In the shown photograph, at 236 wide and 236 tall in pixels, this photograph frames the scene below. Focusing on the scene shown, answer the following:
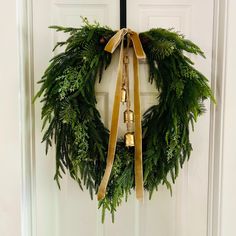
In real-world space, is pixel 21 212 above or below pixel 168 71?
below

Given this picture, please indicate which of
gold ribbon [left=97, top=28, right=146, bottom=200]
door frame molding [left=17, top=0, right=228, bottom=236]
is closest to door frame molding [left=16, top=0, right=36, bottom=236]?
door frame molding [left=17, top=0, right=228, bottom=236]

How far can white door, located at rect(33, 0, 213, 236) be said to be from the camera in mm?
1107

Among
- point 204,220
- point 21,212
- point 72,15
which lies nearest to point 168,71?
point 72,15

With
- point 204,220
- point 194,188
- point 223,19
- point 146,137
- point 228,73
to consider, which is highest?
point 223,19

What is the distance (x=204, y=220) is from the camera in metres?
1.17

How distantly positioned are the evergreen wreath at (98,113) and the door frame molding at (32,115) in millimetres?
109

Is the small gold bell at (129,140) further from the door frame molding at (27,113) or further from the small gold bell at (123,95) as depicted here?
the door frame molding at (27,113)

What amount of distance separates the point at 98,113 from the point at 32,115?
0.89 ft

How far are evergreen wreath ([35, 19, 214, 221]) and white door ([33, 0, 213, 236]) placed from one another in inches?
3.4

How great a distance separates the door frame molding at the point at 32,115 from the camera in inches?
42.9

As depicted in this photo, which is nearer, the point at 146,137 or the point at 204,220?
the point at 146,137

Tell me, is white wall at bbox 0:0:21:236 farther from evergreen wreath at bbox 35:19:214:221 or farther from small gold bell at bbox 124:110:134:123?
small gold bell at bbox 124:110:134:123

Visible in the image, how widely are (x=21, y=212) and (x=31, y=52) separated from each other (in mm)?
591

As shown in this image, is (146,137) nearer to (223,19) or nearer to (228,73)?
(228,73)
